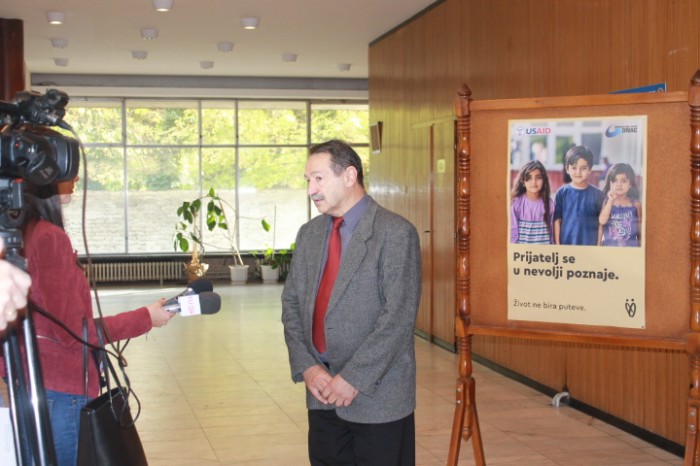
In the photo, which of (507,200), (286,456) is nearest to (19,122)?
(507,200)

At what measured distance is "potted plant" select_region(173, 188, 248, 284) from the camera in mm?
15711

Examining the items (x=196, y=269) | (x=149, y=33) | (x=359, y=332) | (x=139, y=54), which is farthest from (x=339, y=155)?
(x=196, y=269)

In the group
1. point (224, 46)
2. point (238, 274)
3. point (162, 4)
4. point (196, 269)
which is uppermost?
point (224, 46)

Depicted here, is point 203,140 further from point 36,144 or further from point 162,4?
point 36,144

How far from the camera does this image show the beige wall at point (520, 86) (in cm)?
538

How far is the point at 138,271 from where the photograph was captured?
1614 centimetres

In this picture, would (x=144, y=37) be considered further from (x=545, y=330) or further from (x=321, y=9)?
(x=545, y=330)

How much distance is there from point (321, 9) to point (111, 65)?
5.94 metres

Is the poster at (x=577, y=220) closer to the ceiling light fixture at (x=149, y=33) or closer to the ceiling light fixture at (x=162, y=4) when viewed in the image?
the ceiling light fixture at (x=162, y=4)

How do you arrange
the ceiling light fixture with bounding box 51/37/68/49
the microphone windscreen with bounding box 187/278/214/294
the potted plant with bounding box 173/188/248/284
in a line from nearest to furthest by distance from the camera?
the microphone windscreen with bounding box 187/278/214/294
the ceiling light fixture with bounding box 51/37/68/49
the potted plant with bounding box 173/188/248/284

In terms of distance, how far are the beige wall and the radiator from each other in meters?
5.74

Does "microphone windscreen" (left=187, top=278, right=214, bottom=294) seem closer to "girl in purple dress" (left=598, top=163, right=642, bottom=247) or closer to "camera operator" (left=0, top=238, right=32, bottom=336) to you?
"camera operator" (left=0, top=238, right=32, bottom=336)

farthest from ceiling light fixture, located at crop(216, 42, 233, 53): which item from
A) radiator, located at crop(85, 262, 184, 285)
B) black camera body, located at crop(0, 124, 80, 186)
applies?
black camera body, located at crop(0, 124, 80, 186)

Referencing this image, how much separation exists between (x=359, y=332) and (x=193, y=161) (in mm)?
13823
